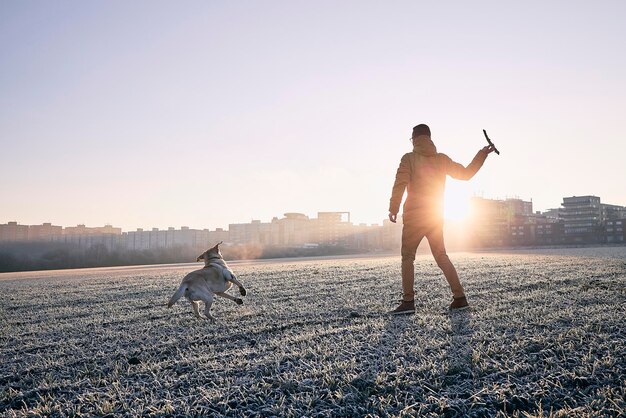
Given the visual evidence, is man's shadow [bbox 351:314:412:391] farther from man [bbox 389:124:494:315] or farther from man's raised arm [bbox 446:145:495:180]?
man's raised arm [bbox 446:145:495:180]

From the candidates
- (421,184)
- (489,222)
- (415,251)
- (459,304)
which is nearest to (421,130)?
(421,184)

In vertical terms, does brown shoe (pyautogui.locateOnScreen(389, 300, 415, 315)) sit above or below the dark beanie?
below

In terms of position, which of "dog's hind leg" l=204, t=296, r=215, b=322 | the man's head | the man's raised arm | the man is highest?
the man's head

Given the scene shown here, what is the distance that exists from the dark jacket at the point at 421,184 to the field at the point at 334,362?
1310 mm

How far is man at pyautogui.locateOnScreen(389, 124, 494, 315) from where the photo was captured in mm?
5367

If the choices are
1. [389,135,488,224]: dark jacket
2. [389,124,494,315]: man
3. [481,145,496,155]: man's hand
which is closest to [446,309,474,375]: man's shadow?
[389,124,494,315]: man

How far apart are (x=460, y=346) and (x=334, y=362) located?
1108mm

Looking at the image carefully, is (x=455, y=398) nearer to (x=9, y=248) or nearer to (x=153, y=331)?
(x=153, y=331)

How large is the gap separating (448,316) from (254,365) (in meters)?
2.68

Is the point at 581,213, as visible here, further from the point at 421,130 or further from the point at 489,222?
the point at 421,130

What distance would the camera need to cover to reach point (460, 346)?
3.34 m

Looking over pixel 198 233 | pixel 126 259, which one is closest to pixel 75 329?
pixel 126 259

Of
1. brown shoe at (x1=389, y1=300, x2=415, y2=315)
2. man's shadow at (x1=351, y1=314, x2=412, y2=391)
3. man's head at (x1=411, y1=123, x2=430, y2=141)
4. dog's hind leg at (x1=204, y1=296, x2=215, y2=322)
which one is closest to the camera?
man's shadow at (x1=351, y1=314, x2=412, y2=391)

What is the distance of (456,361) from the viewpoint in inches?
115
